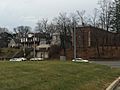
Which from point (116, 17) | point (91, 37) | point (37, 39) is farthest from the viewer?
point (37, 39)

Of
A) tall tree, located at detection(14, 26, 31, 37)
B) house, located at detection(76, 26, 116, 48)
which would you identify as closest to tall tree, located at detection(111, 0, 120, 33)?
house, located at detection(76, 26, 116, 48)

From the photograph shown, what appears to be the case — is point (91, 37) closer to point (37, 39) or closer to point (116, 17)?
point (116, 17)

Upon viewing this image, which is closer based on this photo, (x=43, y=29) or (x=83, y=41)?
(x=83, y=41)

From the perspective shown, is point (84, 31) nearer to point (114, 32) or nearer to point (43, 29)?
point (114, 32)

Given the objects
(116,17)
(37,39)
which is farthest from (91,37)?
(37,39)

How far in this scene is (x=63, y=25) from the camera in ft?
351

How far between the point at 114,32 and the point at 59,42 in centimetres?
1735

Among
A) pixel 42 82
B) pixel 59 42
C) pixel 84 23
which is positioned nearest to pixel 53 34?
pixel 59 42

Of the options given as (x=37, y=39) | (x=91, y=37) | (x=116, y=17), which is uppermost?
(x=116, y=17)

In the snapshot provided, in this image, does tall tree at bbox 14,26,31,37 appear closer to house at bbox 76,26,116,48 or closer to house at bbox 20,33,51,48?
house at bbox 20,33,51,48

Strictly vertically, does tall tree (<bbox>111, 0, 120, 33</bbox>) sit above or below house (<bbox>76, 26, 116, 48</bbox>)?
above

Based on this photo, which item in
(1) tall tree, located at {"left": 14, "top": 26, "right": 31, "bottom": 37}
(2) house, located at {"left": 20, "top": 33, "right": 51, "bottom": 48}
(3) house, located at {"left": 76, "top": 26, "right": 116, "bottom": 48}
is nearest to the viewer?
(3) house, located at {"left": 76, "top": 26, "right": 116, "bottom": 48}

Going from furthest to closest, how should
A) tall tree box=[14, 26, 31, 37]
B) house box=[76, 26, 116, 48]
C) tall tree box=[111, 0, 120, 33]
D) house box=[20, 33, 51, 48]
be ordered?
tall tree box=[14, 26, 31, 37] → house box=[20, 33, 51, 48] → tall tree box=[111, 0, 120, 33] → house box=[76, 26, 116, 48]

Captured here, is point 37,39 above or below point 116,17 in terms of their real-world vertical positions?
below
